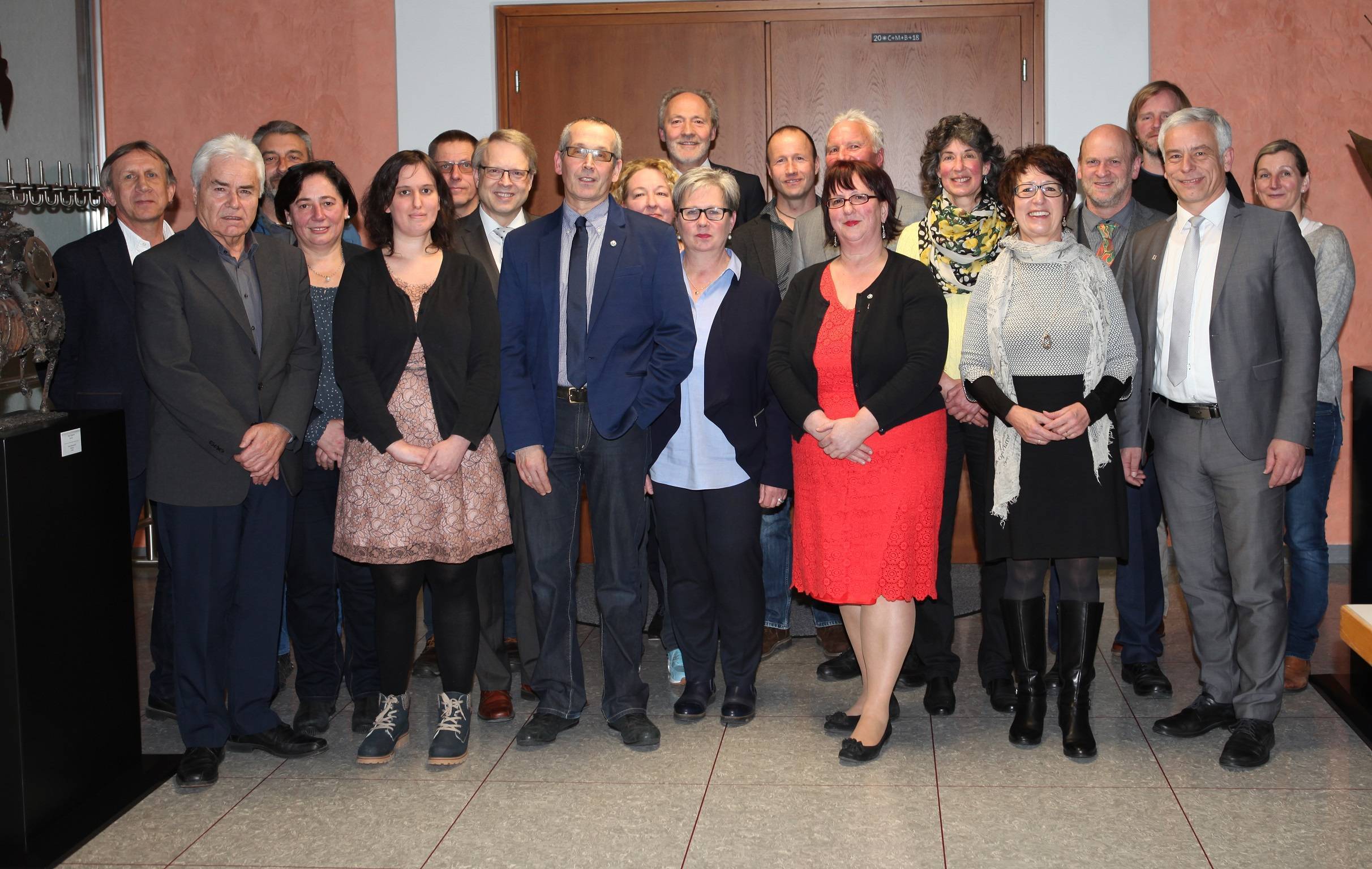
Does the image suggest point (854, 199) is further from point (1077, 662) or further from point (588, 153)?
point (1077, 662)

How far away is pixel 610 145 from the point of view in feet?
11.5

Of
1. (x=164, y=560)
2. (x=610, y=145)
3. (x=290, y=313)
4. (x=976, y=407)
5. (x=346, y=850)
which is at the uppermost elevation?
(x=610, y=145)

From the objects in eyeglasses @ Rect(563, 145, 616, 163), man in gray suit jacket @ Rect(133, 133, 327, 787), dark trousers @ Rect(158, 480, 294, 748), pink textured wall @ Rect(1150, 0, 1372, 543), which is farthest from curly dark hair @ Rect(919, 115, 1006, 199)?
pink textured wall @ Rect(1150, 0, 1372, 543)

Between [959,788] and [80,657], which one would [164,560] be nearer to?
[80,657]

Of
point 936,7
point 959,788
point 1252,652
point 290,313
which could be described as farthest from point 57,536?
point 936,7

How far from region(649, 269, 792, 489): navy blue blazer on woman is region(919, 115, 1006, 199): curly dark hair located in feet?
2.26

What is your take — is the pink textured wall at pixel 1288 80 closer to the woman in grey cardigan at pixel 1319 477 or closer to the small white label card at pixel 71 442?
the woman in grey cardigan at pixel 1319 477

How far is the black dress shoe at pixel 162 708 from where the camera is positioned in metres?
3.83

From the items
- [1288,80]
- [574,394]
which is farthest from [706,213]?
[1288,80]

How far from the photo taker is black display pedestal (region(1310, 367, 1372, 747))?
365cm

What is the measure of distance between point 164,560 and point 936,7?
4356mm

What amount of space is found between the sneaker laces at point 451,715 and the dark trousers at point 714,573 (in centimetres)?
72

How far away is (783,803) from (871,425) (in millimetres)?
1046

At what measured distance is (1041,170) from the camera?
10.9 ft
